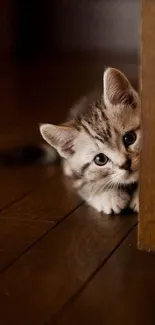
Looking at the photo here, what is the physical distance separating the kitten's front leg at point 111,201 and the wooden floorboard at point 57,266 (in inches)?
1.0

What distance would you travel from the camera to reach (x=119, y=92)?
1.70m

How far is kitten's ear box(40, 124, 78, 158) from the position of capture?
68.5 inches

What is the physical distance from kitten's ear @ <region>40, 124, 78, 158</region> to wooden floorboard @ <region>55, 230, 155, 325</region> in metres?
0.47

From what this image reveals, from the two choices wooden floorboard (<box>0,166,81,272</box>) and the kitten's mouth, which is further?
the kitten's mouth

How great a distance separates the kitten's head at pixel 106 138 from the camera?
63.7 inches

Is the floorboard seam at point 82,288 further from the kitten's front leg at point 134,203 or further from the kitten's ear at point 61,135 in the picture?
the kitten's ear at point 61,135

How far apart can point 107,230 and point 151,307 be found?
0.37 metres

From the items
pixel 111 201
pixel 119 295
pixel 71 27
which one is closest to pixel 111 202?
pixel 111 201

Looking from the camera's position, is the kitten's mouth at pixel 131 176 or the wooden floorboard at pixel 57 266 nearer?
the wooden floorboard at pixel 57 266

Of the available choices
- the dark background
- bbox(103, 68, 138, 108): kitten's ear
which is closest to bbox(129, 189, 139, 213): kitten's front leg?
bbox(103, 68, 138, 108): kitten's ear

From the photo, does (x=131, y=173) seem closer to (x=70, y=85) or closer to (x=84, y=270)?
(x=84, y=270)

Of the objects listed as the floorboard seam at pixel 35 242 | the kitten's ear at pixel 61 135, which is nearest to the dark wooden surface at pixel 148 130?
the floorboard seam at pixel 35 242

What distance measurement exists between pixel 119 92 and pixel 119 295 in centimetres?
65

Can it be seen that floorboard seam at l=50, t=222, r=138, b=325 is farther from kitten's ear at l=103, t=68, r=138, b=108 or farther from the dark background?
the dark background
